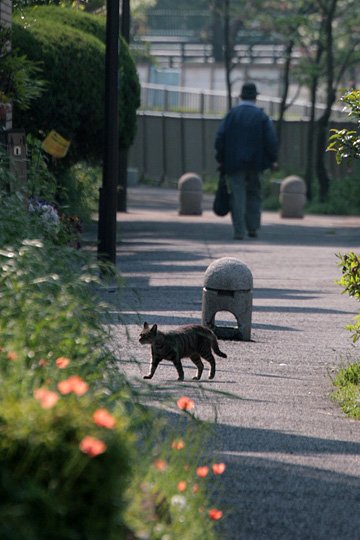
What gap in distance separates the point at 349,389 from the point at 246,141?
12.3 metres

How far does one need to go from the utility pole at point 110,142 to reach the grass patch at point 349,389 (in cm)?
581

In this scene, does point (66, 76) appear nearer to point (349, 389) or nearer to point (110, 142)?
point (110, 142)

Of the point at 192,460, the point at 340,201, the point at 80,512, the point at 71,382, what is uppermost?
the point at 71,382

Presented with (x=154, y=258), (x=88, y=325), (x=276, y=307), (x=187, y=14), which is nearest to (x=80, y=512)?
(x=88, y=325)

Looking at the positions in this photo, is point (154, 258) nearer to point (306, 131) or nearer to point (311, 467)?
point (311, 467)

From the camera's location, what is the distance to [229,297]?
11938 millimetres

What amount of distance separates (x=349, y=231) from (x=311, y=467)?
1953 cm

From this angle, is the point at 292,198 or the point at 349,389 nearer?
the point at 349,389

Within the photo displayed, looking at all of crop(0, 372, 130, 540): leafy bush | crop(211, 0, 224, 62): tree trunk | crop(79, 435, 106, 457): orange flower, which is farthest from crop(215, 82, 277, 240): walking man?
crop(211, 0, 224, 62): tree trunk

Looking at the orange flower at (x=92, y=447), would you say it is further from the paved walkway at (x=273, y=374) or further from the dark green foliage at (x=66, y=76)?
the dark green foliage at (x=66, y=76)

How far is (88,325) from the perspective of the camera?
640cm

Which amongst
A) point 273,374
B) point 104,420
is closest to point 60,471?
point 104,420

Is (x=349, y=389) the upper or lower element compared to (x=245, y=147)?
lower

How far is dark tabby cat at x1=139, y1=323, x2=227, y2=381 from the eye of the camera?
9195 mm
